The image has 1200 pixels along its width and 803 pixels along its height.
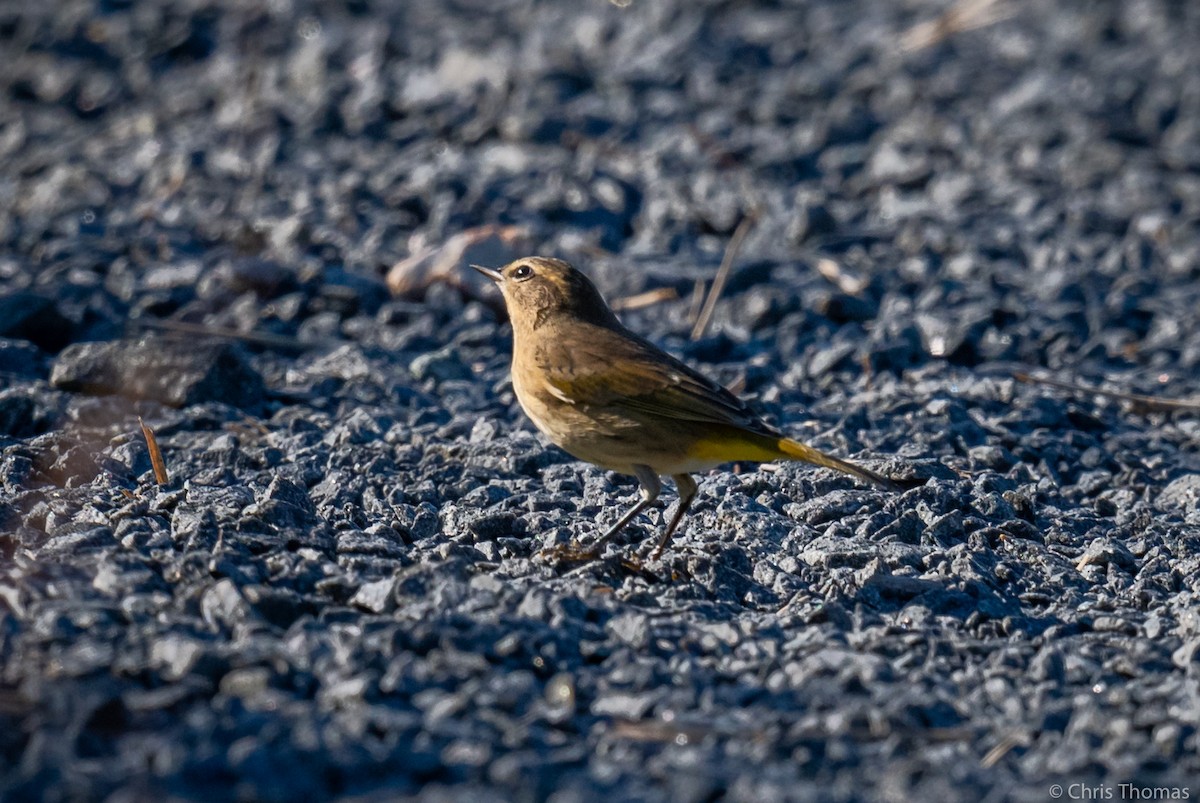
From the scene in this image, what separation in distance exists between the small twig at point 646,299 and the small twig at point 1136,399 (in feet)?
7.11

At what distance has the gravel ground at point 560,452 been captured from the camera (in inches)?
162

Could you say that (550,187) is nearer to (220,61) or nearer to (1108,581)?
(220,61)

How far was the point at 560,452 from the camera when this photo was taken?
6.62 metres

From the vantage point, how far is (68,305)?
7.71m

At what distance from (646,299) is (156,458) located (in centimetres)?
345

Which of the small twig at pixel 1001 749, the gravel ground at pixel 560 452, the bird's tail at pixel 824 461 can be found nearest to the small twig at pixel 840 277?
the gravel ground at pixel 560 452

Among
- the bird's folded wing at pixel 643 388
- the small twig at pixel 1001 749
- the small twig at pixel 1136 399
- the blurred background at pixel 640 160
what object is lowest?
the small twig at pixel 1001 749

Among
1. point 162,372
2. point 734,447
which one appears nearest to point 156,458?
point 162,372

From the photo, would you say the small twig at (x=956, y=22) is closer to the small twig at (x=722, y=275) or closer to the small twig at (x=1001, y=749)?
the small twig at (x=722, y=275)

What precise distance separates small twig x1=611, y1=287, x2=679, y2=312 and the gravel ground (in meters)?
0.09

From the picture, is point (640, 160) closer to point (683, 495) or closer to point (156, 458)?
point (683, 495)

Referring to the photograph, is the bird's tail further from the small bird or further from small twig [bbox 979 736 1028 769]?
small twig [bbox 979 736 1028 769]

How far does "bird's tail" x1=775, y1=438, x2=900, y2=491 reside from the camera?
554 centimetres

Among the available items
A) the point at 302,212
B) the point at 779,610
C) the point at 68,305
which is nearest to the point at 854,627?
the point at 779,610
